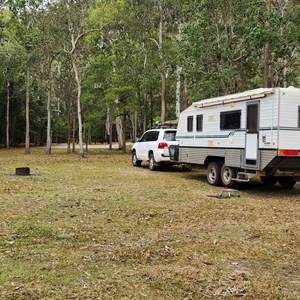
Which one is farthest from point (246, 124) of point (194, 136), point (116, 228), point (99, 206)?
point (116, 228)

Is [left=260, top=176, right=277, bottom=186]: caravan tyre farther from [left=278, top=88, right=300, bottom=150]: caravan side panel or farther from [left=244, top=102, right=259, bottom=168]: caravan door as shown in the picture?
[left=278, top=88, right=300, bottom=150]: caravan side panel

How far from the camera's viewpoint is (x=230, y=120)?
11.3 m

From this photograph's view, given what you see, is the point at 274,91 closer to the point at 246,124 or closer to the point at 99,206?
the point at 246,124

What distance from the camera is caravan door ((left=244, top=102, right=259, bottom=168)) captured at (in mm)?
10211

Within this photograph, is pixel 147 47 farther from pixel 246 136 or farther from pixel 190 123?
pixel 246 136

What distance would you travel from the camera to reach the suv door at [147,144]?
16.5 meters

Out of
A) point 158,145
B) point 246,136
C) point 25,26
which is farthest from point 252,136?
point 25,26

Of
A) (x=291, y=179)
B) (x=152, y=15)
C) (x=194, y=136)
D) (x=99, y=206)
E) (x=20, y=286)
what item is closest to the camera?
(x=20, y=286)

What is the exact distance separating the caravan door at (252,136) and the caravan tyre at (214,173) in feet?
5.08

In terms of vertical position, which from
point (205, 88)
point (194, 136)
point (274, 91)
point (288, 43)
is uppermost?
point (288, 43)

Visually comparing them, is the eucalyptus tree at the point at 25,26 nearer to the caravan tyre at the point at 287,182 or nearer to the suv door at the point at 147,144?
the suv door at the point at 147,144

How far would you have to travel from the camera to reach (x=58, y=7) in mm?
23812

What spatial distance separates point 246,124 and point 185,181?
347 cm

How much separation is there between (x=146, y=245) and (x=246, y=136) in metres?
5.83
